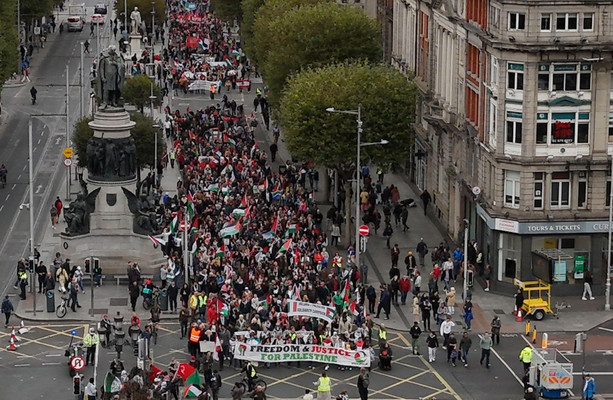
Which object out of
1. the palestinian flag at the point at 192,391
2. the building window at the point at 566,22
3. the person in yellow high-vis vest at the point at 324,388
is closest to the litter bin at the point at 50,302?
the palestinian flag at the point at 192,391

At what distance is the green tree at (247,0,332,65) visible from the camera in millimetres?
153625

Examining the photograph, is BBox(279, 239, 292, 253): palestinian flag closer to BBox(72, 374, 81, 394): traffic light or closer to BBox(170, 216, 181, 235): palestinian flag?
BBox(170, 216, 181, 235): palestinian flag

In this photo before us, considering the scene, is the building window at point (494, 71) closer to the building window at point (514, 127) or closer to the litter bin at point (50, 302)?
the building window at point (514, 127)

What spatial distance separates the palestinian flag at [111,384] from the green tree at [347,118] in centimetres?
3584

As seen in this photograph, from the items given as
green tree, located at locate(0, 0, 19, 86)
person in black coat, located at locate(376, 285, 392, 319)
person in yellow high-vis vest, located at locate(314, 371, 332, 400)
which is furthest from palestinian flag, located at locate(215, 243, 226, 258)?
green tree, located at locate(0, 0, 19, 86)

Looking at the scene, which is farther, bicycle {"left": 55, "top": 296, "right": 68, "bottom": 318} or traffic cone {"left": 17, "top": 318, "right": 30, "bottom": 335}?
bicycle {"left": 55, "top": 296, "right": 68, "bottom": 318}

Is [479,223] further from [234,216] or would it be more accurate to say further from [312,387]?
[312,387]

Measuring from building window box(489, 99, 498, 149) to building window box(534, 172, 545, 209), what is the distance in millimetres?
3392

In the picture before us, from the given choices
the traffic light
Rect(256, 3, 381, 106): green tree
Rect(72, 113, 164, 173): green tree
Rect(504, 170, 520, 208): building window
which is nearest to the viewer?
the traffic light

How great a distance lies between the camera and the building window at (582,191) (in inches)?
4235

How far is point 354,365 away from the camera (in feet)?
303

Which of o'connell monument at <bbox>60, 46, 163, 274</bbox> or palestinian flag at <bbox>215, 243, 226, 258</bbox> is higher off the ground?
o'connell monument at <bbox>60, 46, 163, 274</bbox>

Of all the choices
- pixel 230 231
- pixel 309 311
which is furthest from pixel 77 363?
pixel 230 231

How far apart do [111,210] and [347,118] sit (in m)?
17.0
